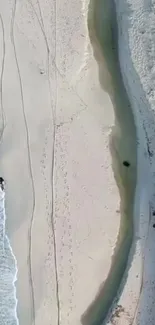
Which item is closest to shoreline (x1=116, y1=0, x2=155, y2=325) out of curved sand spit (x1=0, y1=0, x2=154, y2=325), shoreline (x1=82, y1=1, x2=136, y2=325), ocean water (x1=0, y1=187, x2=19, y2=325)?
curved sand spit (x1=0, y1=0, x2=154, y2=325)

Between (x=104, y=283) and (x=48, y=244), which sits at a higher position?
(x=48, y=244)

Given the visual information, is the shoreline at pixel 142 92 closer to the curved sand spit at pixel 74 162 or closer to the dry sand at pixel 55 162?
the curved sand spit at pixel 74 162

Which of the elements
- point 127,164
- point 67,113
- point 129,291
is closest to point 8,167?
point 67,113

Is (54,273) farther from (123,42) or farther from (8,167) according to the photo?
(123,42)

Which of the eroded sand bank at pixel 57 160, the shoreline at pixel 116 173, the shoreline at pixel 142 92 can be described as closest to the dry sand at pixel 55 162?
the eroded sand bank at pixel 57 160

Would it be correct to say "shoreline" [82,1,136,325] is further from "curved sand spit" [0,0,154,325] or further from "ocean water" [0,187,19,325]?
"ocean water" [0,187,19,325]

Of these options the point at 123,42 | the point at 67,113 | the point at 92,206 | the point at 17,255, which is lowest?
the point at 17,255
